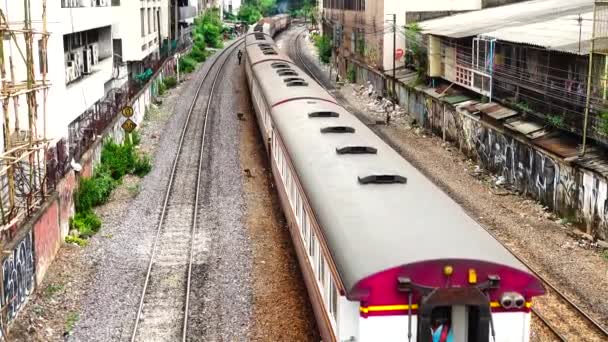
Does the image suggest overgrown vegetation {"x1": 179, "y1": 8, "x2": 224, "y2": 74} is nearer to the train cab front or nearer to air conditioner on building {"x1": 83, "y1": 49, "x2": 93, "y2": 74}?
air conditioner on building {"x1": 83, "y1": 49, "x2": 93, "y2": 74}

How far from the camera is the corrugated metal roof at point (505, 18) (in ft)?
91.2

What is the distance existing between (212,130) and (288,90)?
8.99 metres

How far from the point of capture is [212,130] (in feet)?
105

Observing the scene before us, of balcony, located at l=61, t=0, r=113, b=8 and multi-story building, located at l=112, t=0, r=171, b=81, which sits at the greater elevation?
balcony, located at l=61, t=0, r=113, b=8

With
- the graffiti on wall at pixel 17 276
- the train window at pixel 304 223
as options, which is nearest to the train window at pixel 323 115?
the train window at pixel 304 223

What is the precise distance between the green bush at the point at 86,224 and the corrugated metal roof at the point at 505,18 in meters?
14.0

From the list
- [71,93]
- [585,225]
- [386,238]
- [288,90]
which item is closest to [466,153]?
[288,90]

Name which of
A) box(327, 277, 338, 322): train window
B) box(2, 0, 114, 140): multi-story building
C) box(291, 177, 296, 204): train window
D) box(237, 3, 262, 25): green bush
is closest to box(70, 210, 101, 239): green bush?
box(2, 0, 114, 140): multi-story building

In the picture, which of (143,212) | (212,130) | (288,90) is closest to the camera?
(143,212)

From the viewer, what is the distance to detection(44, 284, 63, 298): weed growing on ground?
15123 millimetres

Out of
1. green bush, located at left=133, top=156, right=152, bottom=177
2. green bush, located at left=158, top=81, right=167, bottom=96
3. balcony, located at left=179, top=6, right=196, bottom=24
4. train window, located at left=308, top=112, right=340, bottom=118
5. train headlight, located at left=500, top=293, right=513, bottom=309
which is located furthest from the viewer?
balcony, located at left=179, top=6, right=196, bottom=24

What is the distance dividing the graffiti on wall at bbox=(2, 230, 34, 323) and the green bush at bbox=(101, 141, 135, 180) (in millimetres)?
9506

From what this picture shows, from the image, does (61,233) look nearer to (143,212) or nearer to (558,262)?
(143,212)

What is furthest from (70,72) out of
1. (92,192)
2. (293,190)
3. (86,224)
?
(293,190)
